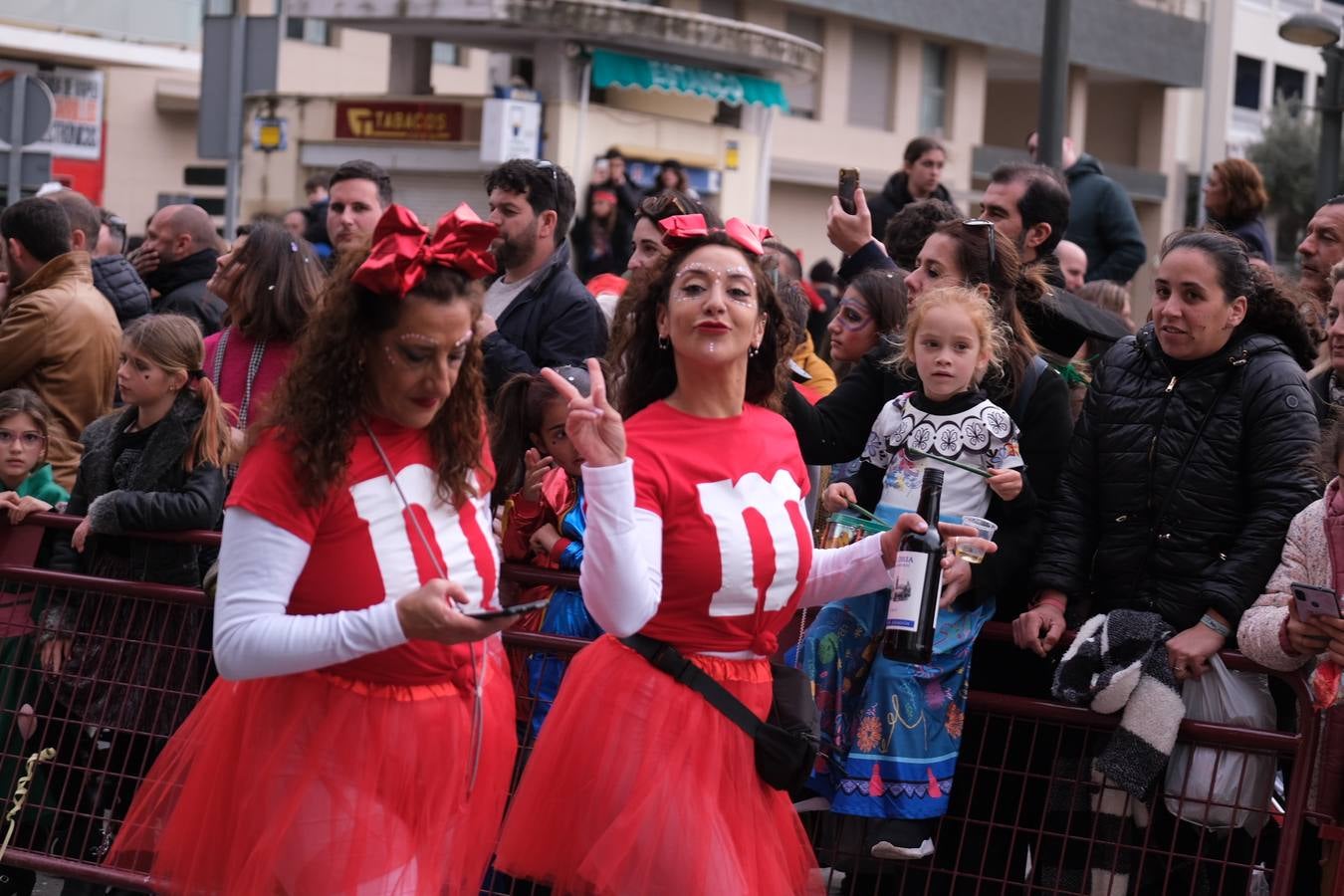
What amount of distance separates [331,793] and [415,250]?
1118mm

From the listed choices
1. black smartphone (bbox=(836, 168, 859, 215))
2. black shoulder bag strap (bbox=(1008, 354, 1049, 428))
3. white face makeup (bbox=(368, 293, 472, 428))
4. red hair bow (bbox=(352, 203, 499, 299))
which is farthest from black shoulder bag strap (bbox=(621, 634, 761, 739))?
black smartphone (bbox=(836, 168, 859, 215))

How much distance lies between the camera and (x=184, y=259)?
8.36 m

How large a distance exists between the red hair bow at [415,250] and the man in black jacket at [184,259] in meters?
4.85

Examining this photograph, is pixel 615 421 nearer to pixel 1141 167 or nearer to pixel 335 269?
pixel 335 269

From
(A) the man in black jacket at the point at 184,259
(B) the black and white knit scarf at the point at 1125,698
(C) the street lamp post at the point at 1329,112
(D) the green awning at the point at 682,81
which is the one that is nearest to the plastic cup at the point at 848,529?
(B) the black and white knit scarf at the point at 1125,698

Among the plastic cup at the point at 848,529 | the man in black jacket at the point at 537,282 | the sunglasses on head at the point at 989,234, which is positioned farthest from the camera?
the man in black jacket at the point at 537,282

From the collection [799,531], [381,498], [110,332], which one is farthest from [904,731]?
[110,332]

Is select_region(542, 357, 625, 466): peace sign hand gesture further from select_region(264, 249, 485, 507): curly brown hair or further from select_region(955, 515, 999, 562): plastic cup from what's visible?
select_region(955, 515, 999, 562): plastic cup

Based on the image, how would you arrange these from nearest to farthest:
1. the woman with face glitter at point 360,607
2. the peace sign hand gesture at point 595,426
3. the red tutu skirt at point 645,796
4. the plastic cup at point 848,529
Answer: the woman with face glitter at point 360,607, the peace sign hand gesture at point 595,426, the red tutu skirt at point 645,796, the plastic cup at point 848,529

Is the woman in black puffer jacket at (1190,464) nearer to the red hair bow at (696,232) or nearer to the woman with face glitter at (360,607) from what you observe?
the red hair bow at (696,232)

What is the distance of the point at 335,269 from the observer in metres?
3.69

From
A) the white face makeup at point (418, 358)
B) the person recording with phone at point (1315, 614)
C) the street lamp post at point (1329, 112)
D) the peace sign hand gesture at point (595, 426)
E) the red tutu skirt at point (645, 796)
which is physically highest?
the street lamp post at point (1329, 112)

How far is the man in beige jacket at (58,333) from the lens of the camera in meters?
7.12

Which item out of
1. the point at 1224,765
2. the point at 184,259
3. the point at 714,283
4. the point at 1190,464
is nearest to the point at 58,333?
the point at 184,259
